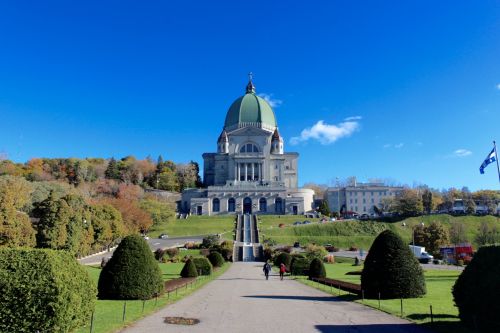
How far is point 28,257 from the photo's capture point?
10.9 metres

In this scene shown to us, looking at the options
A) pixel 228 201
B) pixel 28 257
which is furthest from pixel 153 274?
pixel 228 201

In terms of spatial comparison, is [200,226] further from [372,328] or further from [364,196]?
[364,196]

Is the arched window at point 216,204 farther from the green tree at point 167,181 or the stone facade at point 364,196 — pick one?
the stone facade at point 364,196

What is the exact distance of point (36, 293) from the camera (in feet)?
34.0

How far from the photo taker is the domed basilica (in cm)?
10106

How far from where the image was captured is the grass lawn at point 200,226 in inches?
3036

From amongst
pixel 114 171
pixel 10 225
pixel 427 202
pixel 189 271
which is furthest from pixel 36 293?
pixel 114 171

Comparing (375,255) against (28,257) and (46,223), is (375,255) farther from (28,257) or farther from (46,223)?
(46,223)

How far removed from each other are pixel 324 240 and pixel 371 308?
52.4 meters

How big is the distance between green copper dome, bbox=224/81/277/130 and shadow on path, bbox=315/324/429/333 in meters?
105

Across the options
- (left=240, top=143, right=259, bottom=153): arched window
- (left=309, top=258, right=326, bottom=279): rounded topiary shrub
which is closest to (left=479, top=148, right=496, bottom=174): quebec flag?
(left=309, top=258, right=326, bottom=279): rounded topiary shrub

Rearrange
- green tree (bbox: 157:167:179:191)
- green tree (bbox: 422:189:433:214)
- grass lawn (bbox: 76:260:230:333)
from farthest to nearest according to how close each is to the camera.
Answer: green tree (bbox: 157:167:179:191)
green tree (bbox: 422:189:433:214)
grass lawn (bbox: 76:260:230:333)

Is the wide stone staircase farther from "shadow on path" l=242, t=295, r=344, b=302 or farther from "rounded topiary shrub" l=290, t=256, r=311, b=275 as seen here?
"shadow on path" l=242, t=295, r=344, b=302

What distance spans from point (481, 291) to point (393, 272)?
682cm
